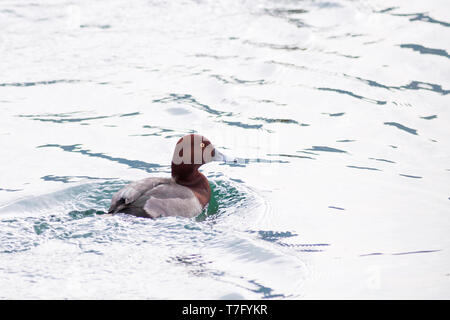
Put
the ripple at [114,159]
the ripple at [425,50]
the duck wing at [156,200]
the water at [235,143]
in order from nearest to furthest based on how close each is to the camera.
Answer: the water at [235,143] < the duck wing at [156,200] < the ripple at [114,159] < the ripple at [425,50]

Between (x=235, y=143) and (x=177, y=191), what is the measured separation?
226 centimetres

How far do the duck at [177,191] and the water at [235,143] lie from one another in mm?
156

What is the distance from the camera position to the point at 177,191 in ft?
27.8

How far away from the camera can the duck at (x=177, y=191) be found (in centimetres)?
803

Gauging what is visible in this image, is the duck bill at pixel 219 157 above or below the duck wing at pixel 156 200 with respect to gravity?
above

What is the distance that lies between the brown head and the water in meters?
0.29

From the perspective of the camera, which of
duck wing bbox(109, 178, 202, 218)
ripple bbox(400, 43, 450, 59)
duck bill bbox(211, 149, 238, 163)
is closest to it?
duck wing bbox(109, 178, 202, 218)

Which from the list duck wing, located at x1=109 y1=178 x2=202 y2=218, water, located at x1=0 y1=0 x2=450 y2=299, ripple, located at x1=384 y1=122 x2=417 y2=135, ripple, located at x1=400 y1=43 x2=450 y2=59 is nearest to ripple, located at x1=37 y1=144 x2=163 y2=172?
water, located at x1=0 y1=0 x2=450 y2=299

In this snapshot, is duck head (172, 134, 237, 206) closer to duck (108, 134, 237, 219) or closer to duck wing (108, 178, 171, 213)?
duck (108, 134, 237, 219)

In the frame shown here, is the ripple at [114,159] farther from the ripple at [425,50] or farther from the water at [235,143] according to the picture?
the ripple at [425,50]

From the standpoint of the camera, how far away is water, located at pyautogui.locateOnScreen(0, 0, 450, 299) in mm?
7133

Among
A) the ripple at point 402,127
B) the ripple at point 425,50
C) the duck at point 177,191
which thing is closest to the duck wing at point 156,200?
the duck at point 177,191

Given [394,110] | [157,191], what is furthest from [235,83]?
[157,191]

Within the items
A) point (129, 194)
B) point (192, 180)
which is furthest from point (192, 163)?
point (129, 194)
